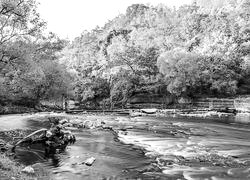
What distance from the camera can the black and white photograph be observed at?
16.4 m

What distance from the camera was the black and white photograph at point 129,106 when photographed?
1642 centimetres

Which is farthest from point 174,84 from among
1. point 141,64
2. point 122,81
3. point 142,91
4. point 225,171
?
point 225,171

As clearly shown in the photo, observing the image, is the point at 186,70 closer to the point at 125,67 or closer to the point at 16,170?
the point at 125,67

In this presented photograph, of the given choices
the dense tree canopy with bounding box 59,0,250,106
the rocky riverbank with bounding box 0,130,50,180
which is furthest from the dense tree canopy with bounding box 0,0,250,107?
the rocky riverbank with bounding box 0,130,50,180

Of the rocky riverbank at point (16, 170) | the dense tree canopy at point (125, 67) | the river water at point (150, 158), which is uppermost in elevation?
the dense tree canopy at point (125, 67)

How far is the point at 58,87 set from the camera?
64375 mm

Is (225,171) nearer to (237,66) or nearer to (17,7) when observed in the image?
(17,7)

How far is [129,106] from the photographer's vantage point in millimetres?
75188

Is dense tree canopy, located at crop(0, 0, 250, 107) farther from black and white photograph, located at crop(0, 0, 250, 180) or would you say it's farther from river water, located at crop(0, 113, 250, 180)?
river water, located at crop(0, 113, 250, 180)

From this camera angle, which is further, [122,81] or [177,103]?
[122,81]

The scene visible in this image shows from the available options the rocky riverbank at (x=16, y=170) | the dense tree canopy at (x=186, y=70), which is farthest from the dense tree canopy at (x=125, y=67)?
the rocky riverbank at (x=16, y=170)

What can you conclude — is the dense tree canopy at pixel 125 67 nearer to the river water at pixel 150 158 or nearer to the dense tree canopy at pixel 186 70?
the dense tree canopy at pixel 186 70

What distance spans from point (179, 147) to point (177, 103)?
54.6 metres

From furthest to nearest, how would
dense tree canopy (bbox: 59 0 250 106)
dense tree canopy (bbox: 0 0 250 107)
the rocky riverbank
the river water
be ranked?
dense tree canopy (bbox: 59 0 250 106)
dense tree canopy (bbox: 0 0 250 107)
the river water
the rocky riverbank
